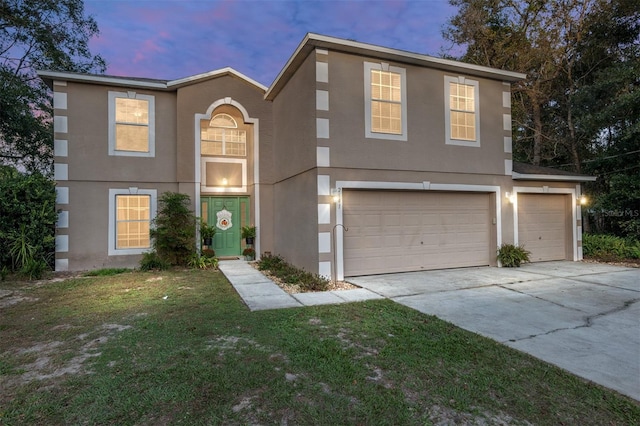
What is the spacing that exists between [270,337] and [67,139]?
9.13 m

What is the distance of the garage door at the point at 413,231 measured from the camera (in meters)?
8.21

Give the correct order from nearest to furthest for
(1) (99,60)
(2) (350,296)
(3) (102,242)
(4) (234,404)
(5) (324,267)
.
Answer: (4) (234,404), (2) (350,296), (5) (324,267), (3) (102,242), (1) (99,60)

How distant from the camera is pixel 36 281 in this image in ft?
26.6

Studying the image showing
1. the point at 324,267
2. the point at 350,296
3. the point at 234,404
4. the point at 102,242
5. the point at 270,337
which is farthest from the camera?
the point at 102,242

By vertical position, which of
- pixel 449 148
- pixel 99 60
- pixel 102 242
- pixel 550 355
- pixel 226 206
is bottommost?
pixel 550 355

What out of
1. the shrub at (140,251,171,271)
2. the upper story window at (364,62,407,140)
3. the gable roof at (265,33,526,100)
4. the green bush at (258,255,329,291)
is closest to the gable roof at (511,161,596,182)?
the gable roof at (265,33,526,100)

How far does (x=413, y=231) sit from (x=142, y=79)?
906 centimetres

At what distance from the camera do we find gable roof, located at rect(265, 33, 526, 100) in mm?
7578

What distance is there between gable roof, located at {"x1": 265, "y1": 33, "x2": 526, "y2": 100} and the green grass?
5.81 meters

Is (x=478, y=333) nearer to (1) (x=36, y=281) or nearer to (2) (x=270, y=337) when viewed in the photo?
(2) (x=270, y=337)

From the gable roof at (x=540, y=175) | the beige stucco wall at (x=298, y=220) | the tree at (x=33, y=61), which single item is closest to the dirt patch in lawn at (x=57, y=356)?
the beige stucco wall at (x=298, y=220)

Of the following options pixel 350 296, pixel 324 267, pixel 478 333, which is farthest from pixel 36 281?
pixel 478 333

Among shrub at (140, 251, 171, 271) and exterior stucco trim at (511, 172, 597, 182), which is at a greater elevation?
exterior stucco trim at (511, 172, 597, 182)

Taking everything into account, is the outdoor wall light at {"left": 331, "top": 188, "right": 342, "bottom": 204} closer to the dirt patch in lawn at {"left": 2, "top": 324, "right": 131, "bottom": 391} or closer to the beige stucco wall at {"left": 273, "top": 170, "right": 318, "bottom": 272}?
the beige stucco wall at {"left": 273, "top": 170, "right": 318, "bottom": 272}
